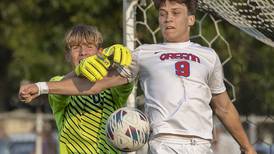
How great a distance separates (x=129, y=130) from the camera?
542 centimetres

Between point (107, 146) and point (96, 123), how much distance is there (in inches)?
6.2

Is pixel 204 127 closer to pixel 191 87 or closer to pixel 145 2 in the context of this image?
pixel 191 87

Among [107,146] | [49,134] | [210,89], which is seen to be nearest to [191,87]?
[210,89]

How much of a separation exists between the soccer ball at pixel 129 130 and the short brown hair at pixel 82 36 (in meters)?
0.81

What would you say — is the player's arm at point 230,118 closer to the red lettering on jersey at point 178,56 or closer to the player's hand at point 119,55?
the red lettering on jersey at point 178,56

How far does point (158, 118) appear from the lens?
5.40 m

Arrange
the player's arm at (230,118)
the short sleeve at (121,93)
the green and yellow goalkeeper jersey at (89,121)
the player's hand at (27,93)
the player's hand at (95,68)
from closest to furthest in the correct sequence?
the player's hand at (27,93), the player's hand at (95,68), the player's arm at (230,118), the short sleeve at (121,93), the green and yellow goalkeeper jersey at (89,121)

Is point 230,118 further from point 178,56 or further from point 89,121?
point 89,121

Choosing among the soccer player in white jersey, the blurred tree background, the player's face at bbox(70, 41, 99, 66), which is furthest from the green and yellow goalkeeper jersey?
the blurred tree background

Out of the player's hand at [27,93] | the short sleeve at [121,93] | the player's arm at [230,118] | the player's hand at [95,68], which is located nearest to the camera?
the player's hand at [27,93]

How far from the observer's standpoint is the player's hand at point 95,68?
5406 mm

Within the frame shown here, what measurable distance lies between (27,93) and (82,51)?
35.6 inches

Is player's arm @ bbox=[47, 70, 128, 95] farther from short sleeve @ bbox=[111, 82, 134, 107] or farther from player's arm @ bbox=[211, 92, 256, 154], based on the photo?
player's arm @ bbox=[211, 92, 256, 154]

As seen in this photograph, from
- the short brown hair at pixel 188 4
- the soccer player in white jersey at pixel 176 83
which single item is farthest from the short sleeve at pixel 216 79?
the short brown hair at pixel 188 4
